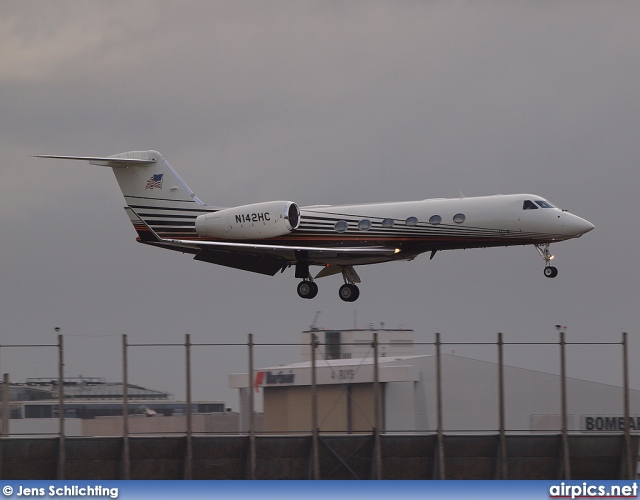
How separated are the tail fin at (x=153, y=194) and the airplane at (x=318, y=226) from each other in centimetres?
4

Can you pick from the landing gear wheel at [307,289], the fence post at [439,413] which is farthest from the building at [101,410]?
the landing gear wheel at [307,289]

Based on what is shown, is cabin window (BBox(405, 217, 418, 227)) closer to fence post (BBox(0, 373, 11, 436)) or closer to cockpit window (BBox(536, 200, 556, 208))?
cockpit window (BBox(536, 200, 556, 208))

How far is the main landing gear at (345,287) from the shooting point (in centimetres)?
4594

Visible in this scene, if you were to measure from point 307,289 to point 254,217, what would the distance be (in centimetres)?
369

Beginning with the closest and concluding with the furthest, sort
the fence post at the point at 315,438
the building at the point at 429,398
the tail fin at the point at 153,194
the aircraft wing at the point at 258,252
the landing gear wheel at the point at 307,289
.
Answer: the fence post at the point at 315,438 → the building at the point at 429,398 → the aircraft wing at the point at 258,252 → the landing gear wheel at the point at 307,289 → the tail fin at the point at 153,194

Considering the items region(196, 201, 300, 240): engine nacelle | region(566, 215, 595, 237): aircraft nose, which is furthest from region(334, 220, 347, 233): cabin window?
region(566, 215, 595, 237): aircraft nose

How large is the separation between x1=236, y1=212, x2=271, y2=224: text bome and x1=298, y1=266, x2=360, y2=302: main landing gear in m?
3.28

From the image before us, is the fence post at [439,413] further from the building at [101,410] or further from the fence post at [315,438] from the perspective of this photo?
the building at [101,410]

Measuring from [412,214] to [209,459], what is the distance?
13572 mm

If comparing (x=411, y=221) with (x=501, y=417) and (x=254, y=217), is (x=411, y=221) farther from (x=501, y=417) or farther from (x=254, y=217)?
(x=501, y=417)

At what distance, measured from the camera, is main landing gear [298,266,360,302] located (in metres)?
45.9

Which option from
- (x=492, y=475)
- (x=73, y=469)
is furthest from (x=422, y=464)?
(x=73, y=469)

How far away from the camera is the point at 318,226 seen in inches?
1756

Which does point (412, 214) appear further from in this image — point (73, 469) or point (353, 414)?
point (73, 469)
